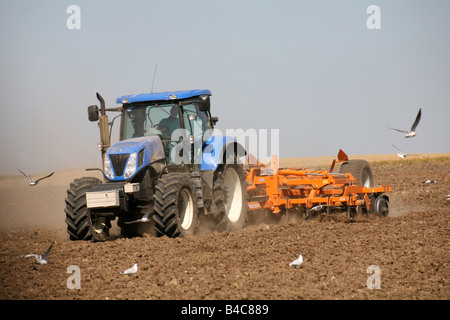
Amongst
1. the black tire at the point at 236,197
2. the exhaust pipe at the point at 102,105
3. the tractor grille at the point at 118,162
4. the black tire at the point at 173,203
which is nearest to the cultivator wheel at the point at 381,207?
the black tire at the point at 236,197

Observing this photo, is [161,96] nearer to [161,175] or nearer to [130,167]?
[161,175]

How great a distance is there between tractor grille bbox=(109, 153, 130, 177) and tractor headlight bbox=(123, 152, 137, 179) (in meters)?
0.07

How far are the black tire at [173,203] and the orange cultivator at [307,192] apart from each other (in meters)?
2.12

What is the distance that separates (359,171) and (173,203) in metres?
5.85

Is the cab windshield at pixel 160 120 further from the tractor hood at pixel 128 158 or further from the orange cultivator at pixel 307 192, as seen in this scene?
the orange cultivator at pixel 307 192

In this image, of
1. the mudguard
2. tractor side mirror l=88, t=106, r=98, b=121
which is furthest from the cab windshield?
tractor side mirror l=88, t=106, r=98, b=121

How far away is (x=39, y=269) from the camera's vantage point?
777 cm

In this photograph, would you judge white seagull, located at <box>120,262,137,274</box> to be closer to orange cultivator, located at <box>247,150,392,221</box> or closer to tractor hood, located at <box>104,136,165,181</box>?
tractor hood, located at <box>104,136,165,181</box>

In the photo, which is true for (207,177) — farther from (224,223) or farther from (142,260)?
(142,260)

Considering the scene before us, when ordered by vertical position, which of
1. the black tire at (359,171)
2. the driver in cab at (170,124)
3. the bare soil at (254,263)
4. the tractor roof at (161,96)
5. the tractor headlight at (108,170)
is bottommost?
the bare soil at (254,263)

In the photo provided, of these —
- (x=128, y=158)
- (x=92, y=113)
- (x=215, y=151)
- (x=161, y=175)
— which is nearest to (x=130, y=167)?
(x=128, y=158)

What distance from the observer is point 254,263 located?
7.91m

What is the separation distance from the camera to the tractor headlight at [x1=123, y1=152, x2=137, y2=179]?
9656 mm

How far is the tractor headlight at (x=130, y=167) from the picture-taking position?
966 cm
